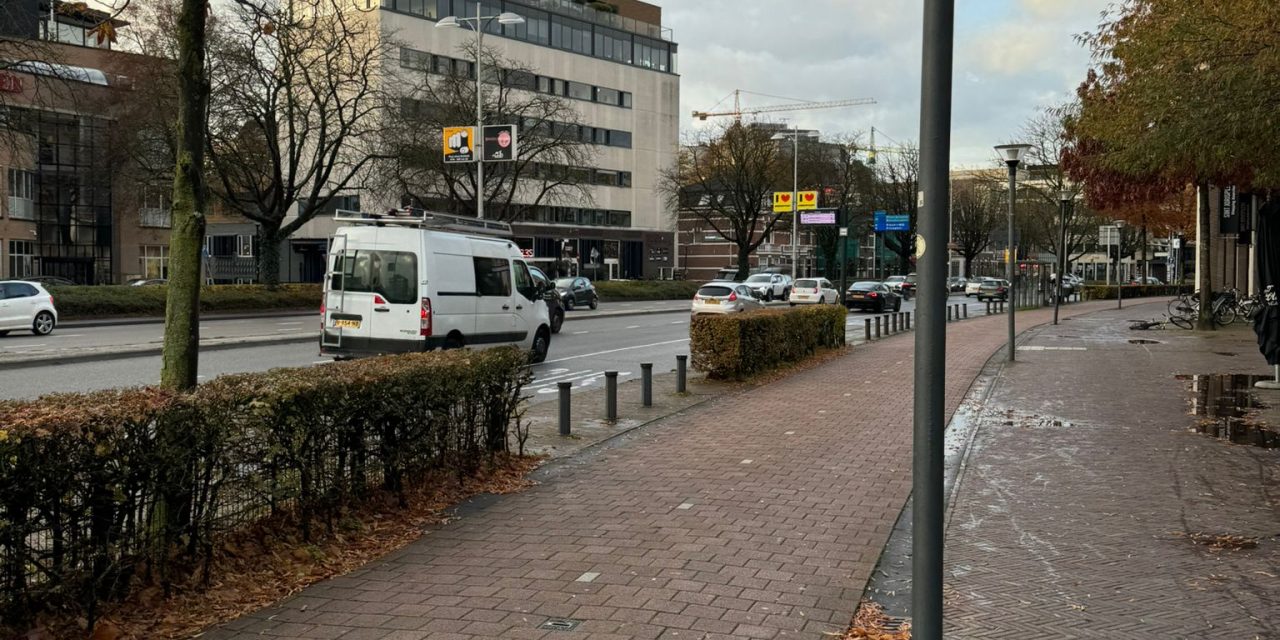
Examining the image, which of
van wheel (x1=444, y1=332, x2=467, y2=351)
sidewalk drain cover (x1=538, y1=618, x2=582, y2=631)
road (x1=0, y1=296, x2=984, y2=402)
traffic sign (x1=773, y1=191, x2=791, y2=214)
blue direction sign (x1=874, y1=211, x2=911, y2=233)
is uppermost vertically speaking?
traffic sign (x1=773, y1=191, x2=791, y2=214)

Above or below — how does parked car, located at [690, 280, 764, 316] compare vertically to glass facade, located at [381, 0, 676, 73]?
below

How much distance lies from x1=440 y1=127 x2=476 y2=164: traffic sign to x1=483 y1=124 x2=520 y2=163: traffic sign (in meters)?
0.51

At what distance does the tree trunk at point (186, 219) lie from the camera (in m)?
5.89

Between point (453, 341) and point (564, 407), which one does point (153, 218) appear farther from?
point (564, 407)

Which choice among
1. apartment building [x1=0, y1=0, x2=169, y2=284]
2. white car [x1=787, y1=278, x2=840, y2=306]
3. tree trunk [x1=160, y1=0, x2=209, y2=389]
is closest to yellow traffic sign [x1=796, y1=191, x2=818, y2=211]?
white car [x1=787, y1=278, x2=840, y2=306]

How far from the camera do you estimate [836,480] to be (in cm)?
817

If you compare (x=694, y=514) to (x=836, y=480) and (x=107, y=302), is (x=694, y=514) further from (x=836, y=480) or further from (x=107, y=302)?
(x=107, y=302)

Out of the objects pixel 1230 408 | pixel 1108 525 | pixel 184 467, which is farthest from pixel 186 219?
pixel 1230 408

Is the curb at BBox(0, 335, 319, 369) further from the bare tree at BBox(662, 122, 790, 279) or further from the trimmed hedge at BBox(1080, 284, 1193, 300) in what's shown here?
the trimmed hedge at BBox(1080, 284, 1193, 300)

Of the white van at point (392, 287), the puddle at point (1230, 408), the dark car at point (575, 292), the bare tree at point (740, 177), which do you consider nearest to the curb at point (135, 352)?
the white van at point (392, 287)

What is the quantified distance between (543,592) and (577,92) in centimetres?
6820

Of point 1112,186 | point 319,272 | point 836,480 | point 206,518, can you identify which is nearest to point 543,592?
point 206,518

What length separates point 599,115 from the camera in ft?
238

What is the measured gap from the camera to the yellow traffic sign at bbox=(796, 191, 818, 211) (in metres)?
55.6
